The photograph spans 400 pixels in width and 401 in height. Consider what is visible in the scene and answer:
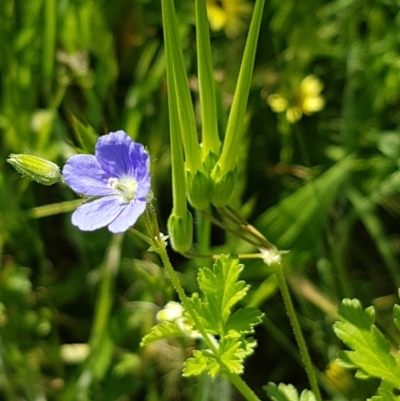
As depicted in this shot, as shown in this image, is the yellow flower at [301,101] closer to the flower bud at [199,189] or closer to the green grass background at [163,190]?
the green grass background at [163,190]

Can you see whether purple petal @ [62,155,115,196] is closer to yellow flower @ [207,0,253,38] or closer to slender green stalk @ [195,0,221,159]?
slender green stalk @ [195,0,221,159]

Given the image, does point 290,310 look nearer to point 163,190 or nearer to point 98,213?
point 98,213

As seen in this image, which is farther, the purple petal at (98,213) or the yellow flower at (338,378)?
the yellow flower at (338,378)

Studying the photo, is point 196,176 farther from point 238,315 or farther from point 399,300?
point 399,300

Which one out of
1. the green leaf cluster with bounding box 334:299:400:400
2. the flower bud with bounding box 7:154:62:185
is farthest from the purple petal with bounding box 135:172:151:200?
the green leaf cluster with bounding box 334:299:400:400

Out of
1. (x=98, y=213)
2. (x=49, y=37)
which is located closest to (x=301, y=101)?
(x=49, y=37)

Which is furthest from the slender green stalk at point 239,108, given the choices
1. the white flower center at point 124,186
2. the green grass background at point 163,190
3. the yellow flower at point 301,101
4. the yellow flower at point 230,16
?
the yellow flower at point 230,16

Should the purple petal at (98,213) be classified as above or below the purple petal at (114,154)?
below

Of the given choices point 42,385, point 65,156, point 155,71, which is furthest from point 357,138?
point 42,385
